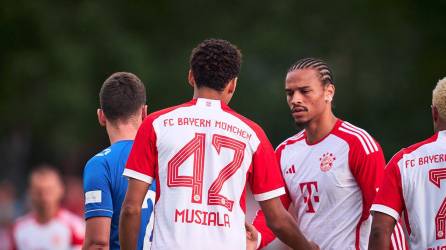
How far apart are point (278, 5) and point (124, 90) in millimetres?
23944

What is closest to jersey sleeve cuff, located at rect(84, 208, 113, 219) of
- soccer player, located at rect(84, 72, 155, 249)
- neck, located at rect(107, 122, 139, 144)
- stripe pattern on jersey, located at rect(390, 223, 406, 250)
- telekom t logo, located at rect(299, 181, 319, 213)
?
soccer player, located at rect(84, 72, 155, 249)

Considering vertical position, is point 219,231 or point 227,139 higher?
point 227,139

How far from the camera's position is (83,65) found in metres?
31.1

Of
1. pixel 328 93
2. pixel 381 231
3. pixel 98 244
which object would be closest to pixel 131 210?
pixel 98 244

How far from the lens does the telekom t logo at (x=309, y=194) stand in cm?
886

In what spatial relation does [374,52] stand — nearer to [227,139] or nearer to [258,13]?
[258,13]

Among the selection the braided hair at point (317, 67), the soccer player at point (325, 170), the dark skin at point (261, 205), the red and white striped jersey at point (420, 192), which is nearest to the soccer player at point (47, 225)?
the soccer player at point (325, 170)

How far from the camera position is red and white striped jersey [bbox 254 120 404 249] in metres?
8.70

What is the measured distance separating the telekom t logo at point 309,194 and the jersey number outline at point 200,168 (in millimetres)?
1478

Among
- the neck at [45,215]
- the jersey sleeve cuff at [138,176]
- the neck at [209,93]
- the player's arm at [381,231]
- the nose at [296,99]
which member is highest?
the nose at [296,99]

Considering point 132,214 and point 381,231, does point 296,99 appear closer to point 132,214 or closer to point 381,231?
point 381,231

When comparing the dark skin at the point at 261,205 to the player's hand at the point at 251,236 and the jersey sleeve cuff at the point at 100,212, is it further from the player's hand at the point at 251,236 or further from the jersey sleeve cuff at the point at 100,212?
the jersey sleeve cuff at the point at 100,212

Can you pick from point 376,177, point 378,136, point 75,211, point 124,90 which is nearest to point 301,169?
point 376,177

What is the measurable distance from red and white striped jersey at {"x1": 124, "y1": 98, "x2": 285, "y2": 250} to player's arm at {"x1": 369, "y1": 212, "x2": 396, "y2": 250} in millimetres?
944
